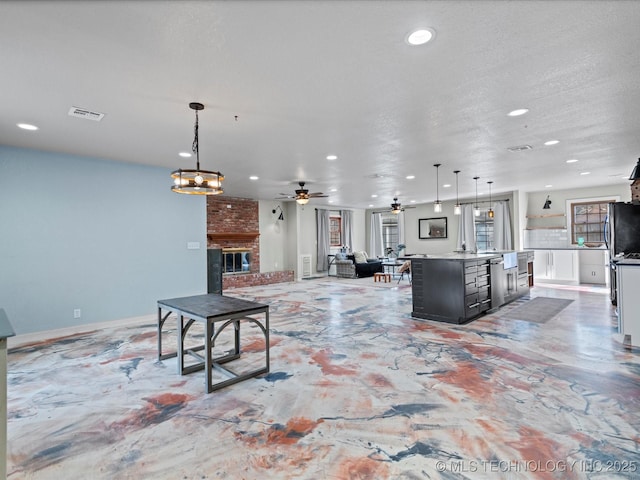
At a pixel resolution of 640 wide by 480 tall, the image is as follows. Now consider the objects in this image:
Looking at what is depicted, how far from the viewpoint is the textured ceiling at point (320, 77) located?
1.87 meters

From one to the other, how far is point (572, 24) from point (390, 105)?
1.44 m

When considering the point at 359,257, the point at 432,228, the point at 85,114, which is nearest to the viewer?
the point at 85,114

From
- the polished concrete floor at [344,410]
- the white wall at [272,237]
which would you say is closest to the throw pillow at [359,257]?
the white wall at [272,237]

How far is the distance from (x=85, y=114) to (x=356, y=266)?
862 cm

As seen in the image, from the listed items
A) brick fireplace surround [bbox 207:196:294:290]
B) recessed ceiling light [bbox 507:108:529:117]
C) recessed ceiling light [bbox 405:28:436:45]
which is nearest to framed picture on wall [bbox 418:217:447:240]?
brick fireplace surround [bbox 207:196:294:290]

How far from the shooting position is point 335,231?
12.6 meters

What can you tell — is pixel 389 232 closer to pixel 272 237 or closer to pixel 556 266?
pixel 272 237

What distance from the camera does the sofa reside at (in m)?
10.9

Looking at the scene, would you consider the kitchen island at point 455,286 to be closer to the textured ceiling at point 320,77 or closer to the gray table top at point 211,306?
the textured ceiling at point 320,77

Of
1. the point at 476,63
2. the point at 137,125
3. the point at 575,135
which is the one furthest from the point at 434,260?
the point at 137,125

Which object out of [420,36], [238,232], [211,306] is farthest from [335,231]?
[420,36]

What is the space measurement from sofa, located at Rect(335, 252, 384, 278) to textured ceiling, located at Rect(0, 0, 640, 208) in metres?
6.31

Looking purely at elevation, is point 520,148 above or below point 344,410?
above

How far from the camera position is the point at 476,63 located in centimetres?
241
